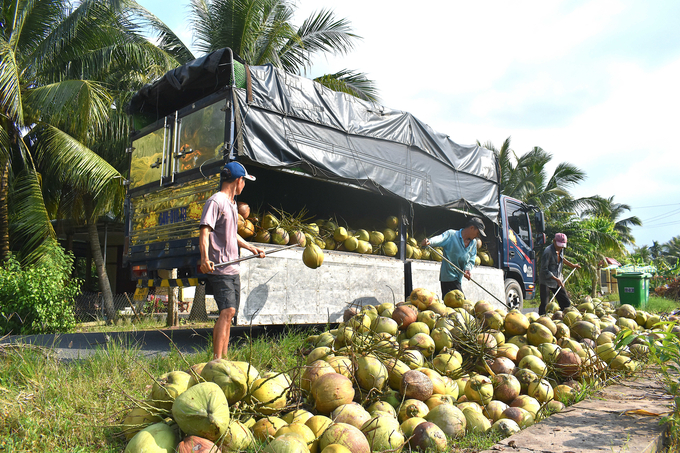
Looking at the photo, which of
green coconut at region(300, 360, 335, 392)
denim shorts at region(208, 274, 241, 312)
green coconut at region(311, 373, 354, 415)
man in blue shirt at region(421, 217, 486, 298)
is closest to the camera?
green coconut at region(311, 373, 354, 415)

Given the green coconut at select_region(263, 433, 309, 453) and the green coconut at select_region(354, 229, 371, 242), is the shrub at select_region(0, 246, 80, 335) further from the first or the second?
the green coconut at select_region(263, 433, 309, 453)

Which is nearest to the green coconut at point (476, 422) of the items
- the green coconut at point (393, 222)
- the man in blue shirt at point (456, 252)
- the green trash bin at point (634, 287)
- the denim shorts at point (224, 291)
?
the denim shorts at point (224, 291)

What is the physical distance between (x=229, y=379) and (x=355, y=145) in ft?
16.9

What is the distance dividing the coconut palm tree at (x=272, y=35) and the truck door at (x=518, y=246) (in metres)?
5.80

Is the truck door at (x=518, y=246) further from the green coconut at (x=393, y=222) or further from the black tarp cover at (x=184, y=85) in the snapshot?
the black tarp cover at (x=184, y=85)

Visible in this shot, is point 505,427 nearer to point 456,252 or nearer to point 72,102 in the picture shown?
point 456,252

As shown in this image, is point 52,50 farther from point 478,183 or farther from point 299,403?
point 299,403

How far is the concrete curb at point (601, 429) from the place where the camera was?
7.63ft

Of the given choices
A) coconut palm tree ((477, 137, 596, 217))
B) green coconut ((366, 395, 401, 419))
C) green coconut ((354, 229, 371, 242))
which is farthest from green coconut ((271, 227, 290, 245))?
coconut palm tree ((477, 137, 596, 217))

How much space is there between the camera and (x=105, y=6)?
1239cm

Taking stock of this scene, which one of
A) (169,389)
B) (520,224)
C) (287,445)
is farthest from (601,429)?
(520,224)

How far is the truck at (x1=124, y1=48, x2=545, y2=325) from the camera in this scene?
5750mm

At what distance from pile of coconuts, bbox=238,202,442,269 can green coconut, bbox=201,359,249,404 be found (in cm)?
342

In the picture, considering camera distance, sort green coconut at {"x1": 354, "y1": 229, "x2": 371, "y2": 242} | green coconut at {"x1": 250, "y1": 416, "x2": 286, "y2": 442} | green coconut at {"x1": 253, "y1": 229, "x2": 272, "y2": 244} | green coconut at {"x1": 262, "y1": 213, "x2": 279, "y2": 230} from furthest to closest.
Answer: green coconut at {"x1": 354, "y1": 229, "x2": 371, "y2": 242} → green coconut at {"x1": 262, "y1": 213, "x2": 279, "y2": 230} → green coconut at {"x1": 253, "y1": 229, "x2": 272, "y2": 244} → green coconut at {"x1": 250, "y1": 416, "x2": 286, "y2": 442}
